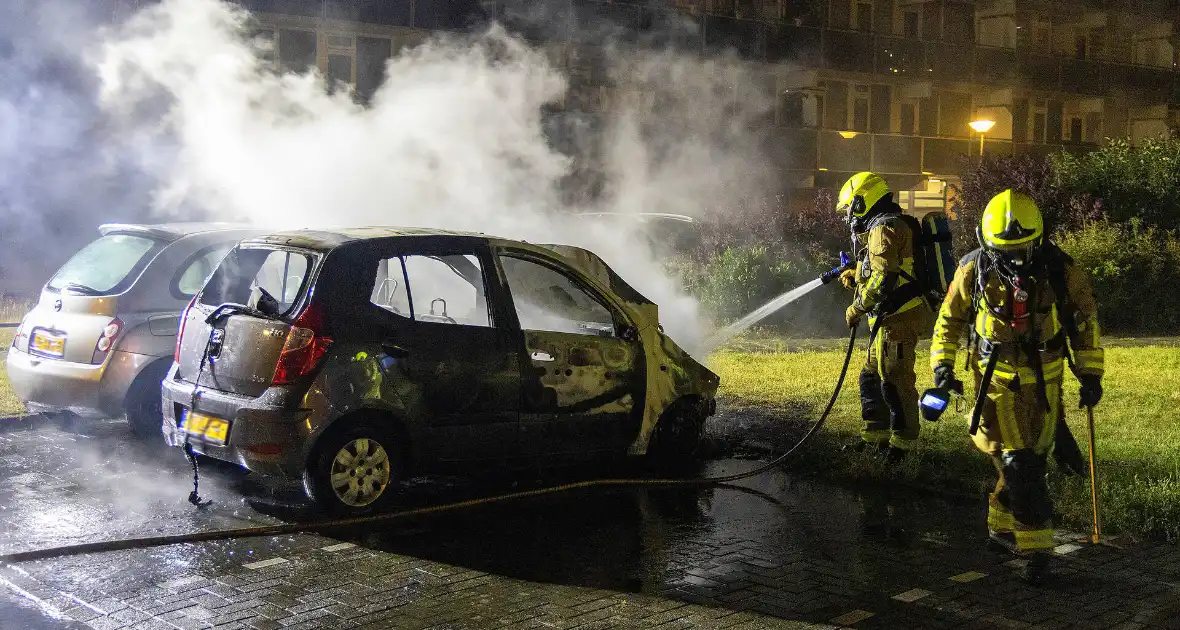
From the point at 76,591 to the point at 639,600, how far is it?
7.71 feet

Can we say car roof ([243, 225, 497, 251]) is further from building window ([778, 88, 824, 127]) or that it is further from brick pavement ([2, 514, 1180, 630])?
building window ([778, 88, 824, 127])

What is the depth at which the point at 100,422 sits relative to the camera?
9469 millimetres

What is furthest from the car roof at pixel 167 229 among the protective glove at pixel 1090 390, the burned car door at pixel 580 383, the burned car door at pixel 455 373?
the protective glove at pixel 1090 390

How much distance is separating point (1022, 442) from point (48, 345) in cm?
640

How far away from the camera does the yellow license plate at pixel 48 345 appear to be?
27.9 ft

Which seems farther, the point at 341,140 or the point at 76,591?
the point at 341,140

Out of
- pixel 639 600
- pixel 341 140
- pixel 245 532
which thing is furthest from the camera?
pixel 341 140

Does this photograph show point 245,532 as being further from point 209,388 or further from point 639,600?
point 639,600

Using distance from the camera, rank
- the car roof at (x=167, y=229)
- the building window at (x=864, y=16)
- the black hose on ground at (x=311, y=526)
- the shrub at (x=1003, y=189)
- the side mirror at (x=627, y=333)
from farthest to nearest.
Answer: the building window at (x=864, y=16) → the shrub at (x=1003, y=189) → the car roof at (x=167, y=229) → the side mirror at (x=627, y=333) → the black hose on ground at (x=311, y=526)

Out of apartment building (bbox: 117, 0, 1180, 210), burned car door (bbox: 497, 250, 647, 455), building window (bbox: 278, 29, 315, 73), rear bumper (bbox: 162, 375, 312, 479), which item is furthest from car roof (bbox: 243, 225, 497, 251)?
building window (bbox: 278, 29, 315, 73)

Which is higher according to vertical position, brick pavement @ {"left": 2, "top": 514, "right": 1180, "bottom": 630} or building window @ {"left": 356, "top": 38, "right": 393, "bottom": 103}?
building window @ {"left": 356, "top": 38, "right": 393, "bottom": 103}

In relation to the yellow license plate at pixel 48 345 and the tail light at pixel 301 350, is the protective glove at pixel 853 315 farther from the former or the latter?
the yellow license plate at pixel 48 345

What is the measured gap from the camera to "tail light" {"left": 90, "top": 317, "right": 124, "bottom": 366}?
329 inches

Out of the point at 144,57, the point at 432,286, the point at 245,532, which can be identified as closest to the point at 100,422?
the point at 432,286
